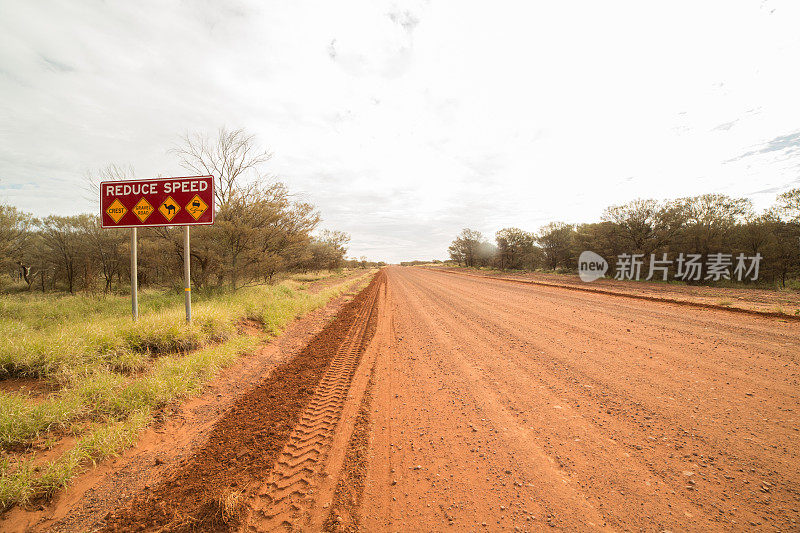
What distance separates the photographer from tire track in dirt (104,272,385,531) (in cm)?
207

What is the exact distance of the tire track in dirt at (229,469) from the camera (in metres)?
2.07

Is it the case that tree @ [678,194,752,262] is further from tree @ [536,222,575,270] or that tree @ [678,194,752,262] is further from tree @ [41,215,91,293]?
tree @ [41,215,91,293]

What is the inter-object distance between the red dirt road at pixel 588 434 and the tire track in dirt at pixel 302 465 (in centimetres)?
48

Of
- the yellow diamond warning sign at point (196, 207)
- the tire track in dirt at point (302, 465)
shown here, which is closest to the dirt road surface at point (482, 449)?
the tire track in dirt at point (302, 465)

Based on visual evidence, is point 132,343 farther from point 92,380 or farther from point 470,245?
point 470,245

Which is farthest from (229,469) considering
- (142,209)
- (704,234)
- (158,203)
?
(704,234)

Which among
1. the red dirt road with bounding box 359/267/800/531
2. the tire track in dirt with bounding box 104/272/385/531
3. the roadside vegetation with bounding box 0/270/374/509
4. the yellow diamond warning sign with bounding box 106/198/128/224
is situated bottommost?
the tire track in dirt with bounding box 104/272/385/531

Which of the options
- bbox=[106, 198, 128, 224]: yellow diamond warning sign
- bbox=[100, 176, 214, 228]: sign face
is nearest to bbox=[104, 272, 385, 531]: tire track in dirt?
bbox=[100, 176, 214, 228]: sign face

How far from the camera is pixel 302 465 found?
2.60 m

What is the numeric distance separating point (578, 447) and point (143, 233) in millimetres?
14533

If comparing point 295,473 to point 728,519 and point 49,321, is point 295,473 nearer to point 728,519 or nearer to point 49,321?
point 728,519

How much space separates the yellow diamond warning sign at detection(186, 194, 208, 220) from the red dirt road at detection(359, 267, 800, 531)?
5616mm

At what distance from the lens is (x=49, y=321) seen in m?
6.45

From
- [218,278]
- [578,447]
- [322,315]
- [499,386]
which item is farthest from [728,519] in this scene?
[218,278]
